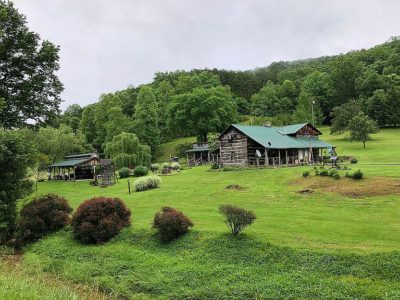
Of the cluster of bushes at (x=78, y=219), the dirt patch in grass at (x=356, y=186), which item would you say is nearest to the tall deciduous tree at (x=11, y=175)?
the cluster of bushes at (x=78, y=219)

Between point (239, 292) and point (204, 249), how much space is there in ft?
11.7

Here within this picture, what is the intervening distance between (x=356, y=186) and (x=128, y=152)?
38.8 m

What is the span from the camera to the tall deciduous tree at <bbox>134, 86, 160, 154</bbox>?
75.4m

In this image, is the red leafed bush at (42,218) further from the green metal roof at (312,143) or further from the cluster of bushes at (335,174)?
the green metal roof at (312,143)

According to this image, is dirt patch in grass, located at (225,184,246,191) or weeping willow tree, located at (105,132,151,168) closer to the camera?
dirt patch in grass, located at (225,184,246,191)

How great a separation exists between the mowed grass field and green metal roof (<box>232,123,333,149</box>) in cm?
2006

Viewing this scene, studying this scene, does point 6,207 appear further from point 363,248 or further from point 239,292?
point 363,248

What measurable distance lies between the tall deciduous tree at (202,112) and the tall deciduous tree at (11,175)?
54595mm

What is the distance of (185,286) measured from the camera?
12359 mm

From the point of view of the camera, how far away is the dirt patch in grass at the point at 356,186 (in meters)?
22.4

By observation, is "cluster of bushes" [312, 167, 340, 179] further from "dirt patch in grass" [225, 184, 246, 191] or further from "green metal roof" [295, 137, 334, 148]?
"green metal roof" [295, 137, 334, 148]

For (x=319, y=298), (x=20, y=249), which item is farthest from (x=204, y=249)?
(x=20, y=249)

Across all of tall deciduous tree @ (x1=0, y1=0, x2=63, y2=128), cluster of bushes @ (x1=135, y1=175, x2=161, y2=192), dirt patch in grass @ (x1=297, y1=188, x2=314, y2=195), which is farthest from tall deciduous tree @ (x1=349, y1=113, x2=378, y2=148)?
tall deciduous tree @ (x1=0, y1=0, x2=63, y2=128)

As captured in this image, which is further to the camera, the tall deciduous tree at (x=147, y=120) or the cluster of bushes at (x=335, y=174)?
the tall deciduous tree at (x=147, y=120)
